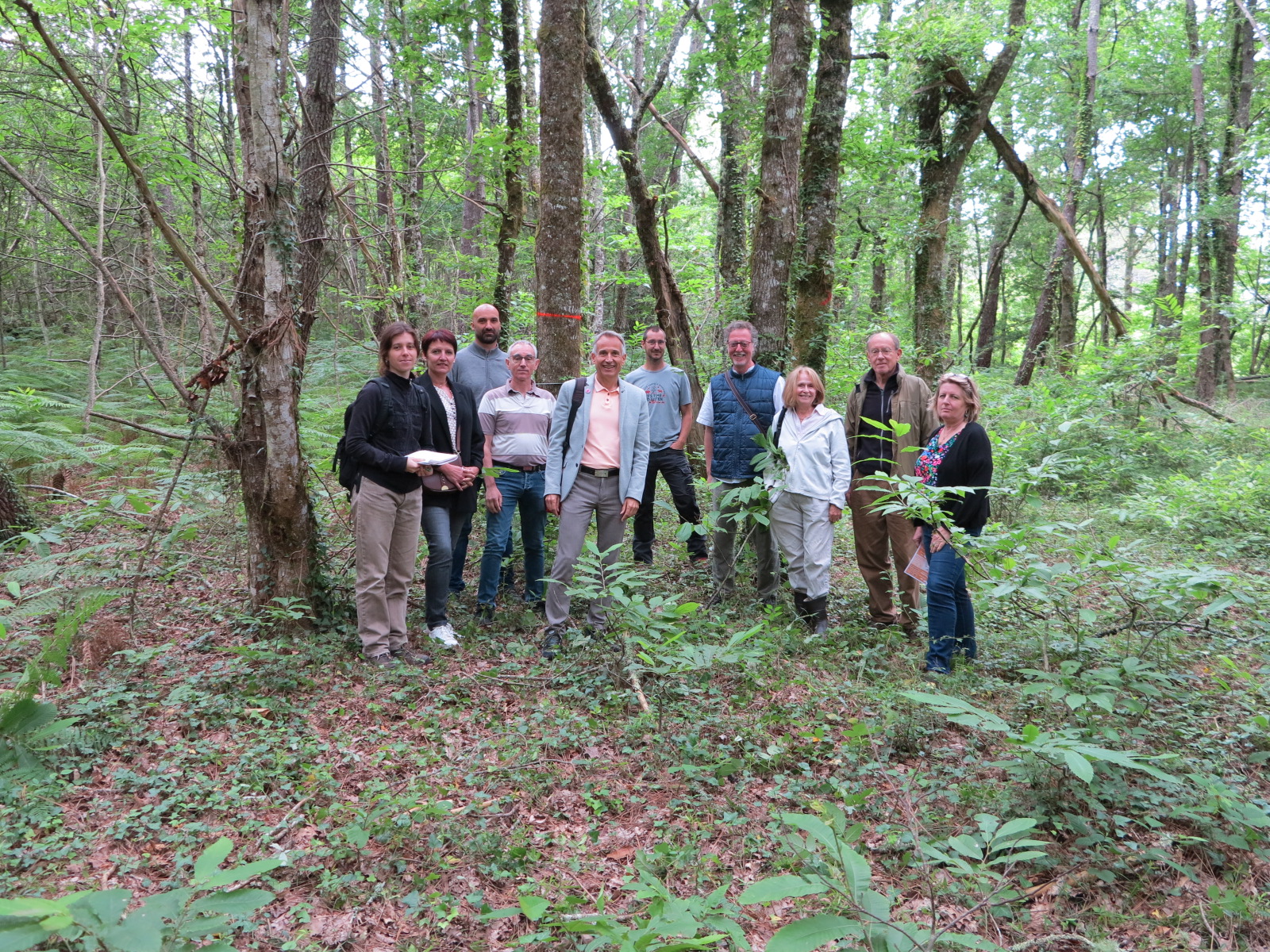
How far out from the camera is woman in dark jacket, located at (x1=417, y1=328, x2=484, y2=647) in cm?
541

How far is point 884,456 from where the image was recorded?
5.80 meters

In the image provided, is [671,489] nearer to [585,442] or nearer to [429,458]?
[585,442]

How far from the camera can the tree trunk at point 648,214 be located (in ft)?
25.9

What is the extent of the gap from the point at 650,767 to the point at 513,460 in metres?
2.89

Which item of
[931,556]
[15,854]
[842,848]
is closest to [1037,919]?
[842,848]

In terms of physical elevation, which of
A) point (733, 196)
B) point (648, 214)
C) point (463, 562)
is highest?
point (733, 196)

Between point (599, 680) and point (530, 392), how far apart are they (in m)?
2.54

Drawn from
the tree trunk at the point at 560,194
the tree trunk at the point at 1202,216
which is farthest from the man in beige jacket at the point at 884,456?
the tree trunk at the point at 1202,216

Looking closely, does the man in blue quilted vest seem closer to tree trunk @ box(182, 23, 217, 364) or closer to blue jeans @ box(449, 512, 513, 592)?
blue jeans @ box(449, 512, 513, 592)

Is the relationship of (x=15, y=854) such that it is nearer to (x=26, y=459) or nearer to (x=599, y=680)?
(x=599, y=680)

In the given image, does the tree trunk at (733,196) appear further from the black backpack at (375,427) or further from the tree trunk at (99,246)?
the tree trunk at (99,246)

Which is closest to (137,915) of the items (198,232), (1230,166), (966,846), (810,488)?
(966,846)

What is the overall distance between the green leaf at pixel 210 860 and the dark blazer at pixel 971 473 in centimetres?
434

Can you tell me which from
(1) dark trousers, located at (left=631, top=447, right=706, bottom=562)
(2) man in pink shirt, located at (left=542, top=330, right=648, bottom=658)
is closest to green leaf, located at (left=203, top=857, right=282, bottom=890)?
(2) man in pink shirt, located at (left=542, top=330, right=648, bottom=658)
